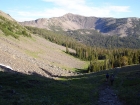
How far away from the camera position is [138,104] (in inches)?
1027

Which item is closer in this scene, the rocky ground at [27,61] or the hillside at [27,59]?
the rocky ground at [27,61]

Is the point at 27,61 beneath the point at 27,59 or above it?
above

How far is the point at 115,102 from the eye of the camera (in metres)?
27.8

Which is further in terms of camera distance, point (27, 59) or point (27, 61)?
Result: point (27, 59)

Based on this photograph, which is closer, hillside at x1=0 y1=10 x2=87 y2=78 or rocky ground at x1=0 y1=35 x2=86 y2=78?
rocky ground at x1=0 y1=35 x2=86 y2=78

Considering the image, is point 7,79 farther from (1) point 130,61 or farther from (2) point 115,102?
(1) point 130,61

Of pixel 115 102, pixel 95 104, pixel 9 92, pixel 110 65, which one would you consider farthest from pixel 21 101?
pixel 110 65

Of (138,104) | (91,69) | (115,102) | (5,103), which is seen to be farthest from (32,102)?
(91,69)

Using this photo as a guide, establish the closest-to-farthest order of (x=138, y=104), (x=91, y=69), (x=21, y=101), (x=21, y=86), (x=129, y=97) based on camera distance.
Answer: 1. (x=21, y=101)
2. (x=138, y=104)
3. (x=129, y=97)
4. (x=21, y=86)
5. (x=91, y=69)

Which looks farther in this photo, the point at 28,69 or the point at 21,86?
the point at 28,69

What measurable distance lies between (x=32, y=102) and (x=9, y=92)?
488cm

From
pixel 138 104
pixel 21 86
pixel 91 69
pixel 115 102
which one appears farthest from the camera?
pixel 91 69

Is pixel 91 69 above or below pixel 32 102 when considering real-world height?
below

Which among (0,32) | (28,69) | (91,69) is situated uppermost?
(0,32)
